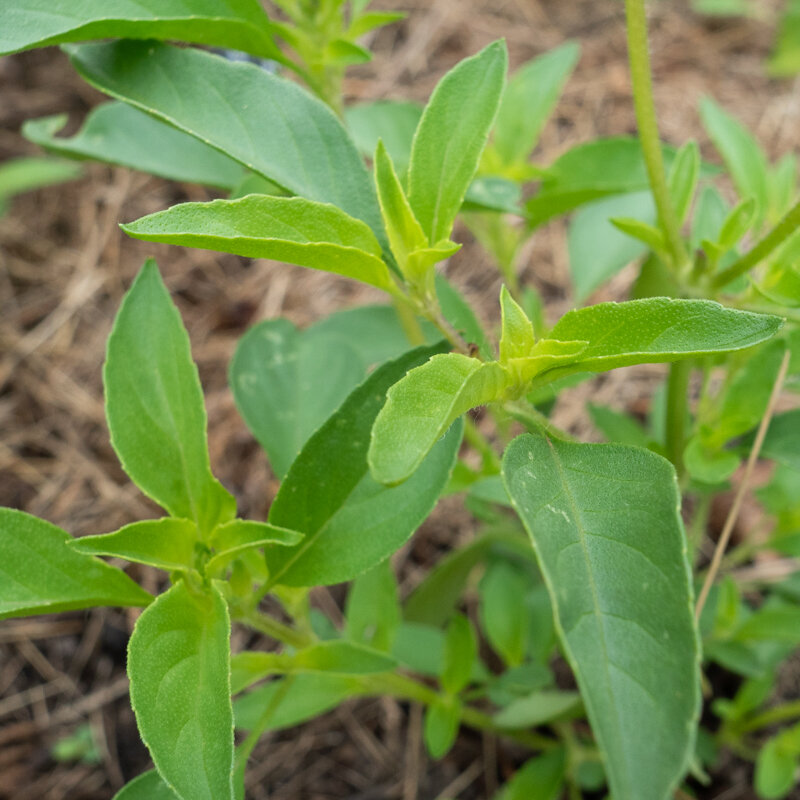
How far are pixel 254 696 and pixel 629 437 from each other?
27.2 inches

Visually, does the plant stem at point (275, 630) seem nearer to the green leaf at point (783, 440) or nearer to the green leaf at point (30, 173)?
the green leaf at point (783, 440)

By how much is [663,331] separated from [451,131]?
32 centimetres

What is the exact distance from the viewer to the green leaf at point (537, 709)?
4.00ft

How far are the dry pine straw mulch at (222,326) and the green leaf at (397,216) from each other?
3.64 ft

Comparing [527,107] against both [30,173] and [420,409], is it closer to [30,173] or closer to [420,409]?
[420,409]

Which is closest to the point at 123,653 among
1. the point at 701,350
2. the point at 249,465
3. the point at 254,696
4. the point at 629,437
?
the point at 249,465

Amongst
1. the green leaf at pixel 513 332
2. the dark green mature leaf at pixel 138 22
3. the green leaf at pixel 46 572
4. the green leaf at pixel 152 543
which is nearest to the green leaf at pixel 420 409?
the green leaf at pixel 513 332

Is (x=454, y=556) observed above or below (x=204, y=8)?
below

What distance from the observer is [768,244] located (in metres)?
0.92

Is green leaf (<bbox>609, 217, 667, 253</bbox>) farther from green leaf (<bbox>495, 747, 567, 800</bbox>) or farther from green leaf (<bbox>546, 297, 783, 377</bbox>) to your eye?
green leaf (<bbox>495, 747, 567, 800</bbox>)

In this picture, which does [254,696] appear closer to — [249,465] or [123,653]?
[123,653]

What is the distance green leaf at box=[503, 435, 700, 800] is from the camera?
558mm

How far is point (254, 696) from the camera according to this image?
1.17m

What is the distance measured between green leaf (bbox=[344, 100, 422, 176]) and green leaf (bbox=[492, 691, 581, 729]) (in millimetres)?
861
